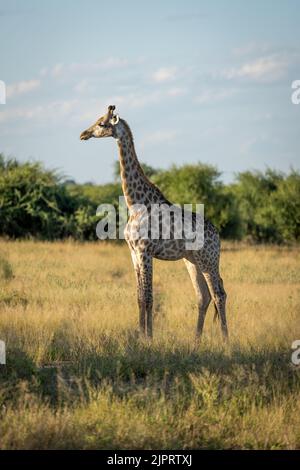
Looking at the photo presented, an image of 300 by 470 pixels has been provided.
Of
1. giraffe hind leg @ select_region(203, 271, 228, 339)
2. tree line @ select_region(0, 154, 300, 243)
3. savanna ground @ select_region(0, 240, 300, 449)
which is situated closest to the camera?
savanna ground @ select_region(0, 240, 300, 449)

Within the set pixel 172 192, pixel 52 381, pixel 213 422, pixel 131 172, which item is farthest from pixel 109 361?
pixel 172 192

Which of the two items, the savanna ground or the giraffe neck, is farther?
the giraffe neck

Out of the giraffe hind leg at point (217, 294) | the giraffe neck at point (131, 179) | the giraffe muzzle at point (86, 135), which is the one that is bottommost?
the giraffe hind leg at point (217, 294)

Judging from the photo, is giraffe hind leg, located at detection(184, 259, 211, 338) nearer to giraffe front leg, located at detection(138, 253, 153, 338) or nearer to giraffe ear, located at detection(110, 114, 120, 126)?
giraffe front leg, located at detection(138, 253, 153, 338)

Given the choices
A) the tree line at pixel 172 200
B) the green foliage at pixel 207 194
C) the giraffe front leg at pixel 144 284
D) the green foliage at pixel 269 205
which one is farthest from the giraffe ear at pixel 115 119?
the green foliage at pixel 269 205

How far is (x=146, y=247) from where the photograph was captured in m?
10.7

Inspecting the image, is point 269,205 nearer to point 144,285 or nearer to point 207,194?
point 207,194

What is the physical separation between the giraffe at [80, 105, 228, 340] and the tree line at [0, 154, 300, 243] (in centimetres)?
1660

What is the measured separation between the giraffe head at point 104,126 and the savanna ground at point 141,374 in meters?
2.65

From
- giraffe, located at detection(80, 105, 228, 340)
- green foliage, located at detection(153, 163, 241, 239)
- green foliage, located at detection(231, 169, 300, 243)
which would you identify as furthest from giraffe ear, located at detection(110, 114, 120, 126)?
green foliage, located at detection(231, 169, 300, 243)

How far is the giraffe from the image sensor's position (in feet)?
35.3

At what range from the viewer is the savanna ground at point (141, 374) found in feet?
22.7

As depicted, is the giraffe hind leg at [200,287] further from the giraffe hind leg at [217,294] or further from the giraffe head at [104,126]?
the giraffe head at [104,126]
